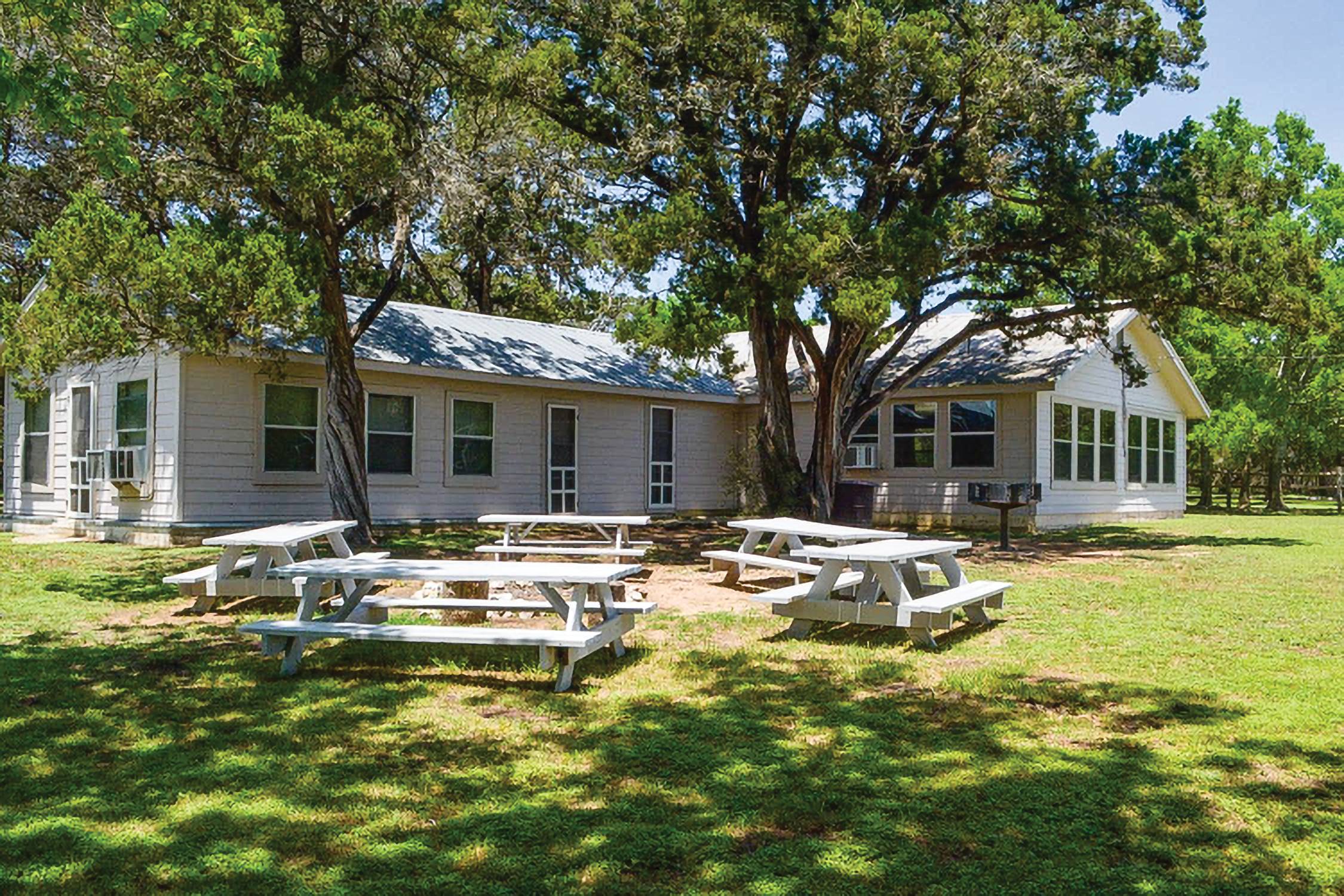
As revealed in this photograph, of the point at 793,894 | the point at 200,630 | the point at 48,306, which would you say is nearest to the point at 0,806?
the point at 793,894

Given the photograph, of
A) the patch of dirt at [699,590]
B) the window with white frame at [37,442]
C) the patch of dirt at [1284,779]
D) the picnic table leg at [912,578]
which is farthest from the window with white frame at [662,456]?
the patch of dirt at [1284,779]

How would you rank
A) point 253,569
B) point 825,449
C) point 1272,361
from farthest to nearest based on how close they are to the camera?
point 1272,361
point 825,449
point 253,569

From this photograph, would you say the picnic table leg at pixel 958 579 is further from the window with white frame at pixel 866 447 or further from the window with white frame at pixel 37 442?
the window with white frame at pixel 37 442

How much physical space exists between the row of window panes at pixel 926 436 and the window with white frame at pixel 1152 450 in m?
5.64

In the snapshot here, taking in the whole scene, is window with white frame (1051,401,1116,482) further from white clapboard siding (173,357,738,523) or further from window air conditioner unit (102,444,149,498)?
window air conditioner unit (102,444,149,498)

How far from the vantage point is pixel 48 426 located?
17.6 metres

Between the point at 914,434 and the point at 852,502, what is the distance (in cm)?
321

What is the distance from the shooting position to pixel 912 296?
1350 centimetres

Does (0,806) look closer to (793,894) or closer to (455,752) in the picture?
(455,752)

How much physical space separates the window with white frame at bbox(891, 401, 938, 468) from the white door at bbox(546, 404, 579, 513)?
6362mm

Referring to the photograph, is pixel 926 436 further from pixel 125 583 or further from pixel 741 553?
pixel 125 583

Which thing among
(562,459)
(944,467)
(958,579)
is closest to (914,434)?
(944,467)

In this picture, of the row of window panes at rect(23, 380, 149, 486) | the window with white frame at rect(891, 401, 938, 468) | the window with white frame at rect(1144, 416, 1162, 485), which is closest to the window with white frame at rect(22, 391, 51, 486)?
the row of window panes at rect(23, 380, 149, 486)

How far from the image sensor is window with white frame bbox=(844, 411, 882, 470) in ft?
68.5
